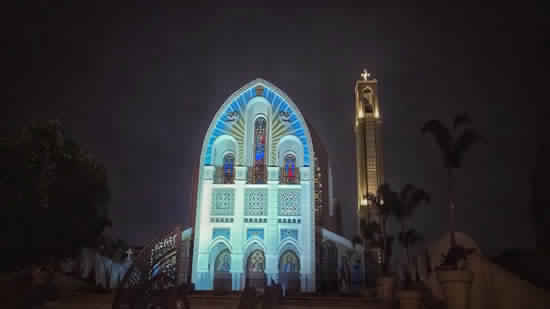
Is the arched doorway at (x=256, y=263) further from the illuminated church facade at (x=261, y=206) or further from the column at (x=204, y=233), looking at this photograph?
the column at (x=204, y=233)

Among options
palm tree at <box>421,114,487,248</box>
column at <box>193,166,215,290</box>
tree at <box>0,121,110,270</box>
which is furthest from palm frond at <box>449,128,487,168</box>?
column at <box>193,166,215,290</box>

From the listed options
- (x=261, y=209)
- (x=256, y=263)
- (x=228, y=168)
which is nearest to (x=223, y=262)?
(x=256, y=263)

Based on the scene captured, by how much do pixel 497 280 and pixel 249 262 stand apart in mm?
17588

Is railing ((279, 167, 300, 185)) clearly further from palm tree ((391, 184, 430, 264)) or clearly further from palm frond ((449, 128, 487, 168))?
palm frond ((449, 128, 487, 168))

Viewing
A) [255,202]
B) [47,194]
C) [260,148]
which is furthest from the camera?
[260,148]

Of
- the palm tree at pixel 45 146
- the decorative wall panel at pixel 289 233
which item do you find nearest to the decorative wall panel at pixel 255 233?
the decorative wall panel at pixel 289 233

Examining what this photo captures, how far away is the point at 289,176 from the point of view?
95.1 feet

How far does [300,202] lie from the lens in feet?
91.7

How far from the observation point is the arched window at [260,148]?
28906 mm

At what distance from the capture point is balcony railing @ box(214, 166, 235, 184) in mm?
28872

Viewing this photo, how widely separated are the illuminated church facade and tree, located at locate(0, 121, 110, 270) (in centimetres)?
1014

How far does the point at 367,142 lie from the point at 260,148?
16.5 metres

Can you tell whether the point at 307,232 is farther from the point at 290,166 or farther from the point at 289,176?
the point at 290,166

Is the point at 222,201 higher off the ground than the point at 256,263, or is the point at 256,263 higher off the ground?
the point at 222,201
